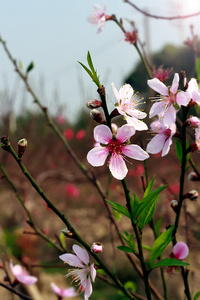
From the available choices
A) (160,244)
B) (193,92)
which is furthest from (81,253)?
(193,92)

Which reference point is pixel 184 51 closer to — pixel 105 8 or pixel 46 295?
pixel 46 295

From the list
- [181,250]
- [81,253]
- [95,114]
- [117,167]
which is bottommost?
[181,250]

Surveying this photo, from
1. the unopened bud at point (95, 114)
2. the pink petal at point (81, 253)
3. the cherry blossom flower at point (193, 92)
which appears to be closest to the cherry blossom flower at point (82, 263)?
the pink petal at point (81, 253)

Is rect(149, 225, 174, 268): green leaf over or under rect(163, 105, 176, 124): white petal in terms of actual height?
under

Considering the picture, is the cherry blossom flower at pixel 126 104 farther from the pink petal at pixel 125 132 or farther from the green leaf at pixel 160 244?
the green leaf at pixel 160 244

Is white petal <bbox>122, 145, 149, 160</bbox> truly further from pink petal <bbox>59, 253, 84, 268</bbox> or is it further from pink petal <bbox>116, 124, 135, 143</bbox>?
pink petal <bbox>59, 253, 84, 268</bbox>

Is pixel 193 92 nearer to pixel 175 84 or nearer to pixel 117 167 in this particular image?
pixel 175 84

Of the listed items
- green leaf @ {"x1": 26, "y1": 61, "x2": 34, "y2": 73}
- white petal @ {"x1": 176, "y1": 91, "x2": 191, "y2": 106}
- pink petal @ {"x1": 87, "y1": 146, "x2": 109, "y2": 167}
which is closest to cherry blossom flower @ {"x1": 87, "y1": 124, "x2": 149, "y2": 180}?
pink petal @ {"x1": 87, "y1": 146, "x2": 109, "y2": 167}

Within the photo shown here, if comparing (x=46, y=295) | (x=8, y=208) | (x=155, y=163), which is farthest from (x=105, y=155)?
(x=8, y=208)
